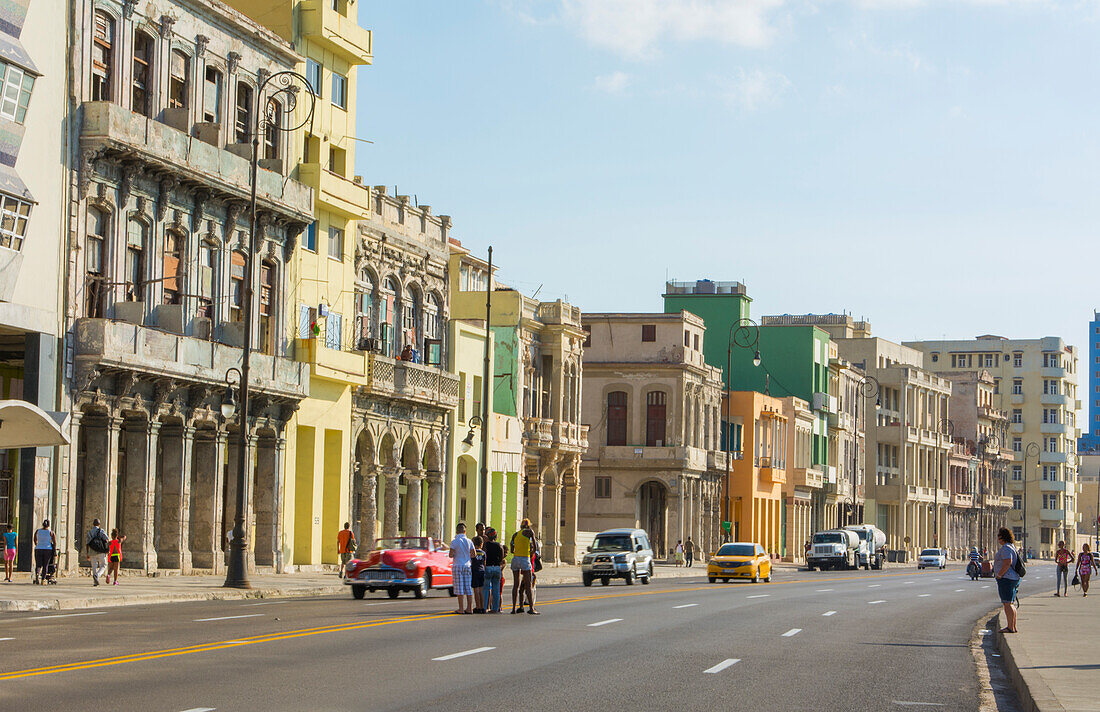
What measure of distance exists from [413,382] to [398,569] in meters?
20.5

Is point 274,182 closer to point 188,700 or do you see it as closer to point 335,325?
point 335,325

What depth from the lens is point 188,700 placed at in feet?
49.5

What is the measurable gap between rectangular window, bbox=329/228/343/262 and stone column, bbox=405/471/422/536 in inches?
363

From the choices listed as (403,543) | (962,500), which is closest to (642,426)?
(403,543)

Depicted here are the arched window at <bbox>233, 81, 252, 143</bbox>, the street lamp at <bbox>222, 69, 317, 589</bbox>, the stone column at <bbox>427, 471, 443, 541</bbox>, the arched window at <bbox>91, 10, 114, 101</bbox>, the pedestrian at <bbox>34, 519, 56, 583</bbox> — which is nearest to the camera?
the pedestrian at <bbox>34, 519, 56, 583</bbox>

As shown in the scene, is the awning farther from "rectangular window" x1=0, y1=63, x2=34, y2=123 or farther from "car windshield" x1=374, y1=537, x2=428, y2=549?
"car windshield" x1=374, y1=537, x2=428, y2=549

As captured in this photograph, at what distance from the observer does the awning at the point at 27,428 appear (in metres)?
33.9

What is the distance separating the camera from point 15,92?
121 ft

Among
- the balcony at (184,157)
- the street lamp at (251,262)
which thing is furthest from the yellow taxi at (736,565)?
the balcony at (184,157)

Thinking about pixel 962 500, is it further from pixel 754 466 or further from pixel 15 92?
pixel 15 92

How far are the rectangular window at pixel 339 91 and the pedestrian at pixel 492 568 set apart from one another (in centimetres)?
2588

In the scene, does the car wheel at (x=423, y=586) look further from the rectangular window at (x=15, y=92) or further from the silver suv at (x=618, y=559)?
the rectangular window at (x=15, y=92)

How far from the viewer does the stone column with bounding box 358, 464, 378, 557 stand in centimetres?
5531

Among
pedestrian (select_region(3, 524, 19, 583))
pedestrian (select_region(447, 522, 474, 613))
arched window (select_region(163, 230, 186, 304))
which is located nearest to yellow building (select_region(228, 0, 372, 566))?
arched window (select_region(163, 230, 186, 304))
